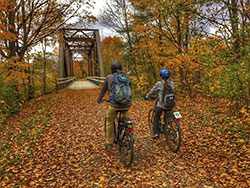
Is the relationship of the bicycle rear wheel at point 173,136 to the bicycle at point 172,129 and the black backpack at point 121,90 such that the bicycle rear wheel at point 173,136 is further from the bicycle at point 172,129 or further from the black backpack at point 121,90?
the black backpack at point 121,90

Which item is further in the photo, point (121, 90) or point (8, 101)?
point (8, 101)

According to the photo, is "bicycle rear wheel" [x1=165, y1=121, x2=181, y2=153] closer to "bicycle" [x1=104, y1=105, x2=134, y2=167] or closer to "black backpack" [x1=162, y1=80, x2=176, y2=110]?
"black backpack" [x1=162, y1=80, x2=176, y2=110]

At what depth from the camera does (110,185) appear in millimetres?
3814

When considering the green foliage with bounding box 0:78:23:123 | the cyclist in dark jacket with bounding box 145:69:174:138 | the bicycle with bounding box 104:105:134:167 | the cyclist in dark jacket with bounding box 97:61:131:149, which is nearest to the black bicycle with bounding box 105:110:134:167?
the bicycle with bounding box 104:105:134:167

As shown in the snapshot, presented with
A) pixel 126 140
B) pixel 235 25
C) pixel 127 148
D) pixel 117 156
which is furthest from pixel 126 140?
pixel 235 25

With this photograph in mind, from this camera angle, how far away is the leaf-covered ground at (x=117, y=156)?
398 centimetres

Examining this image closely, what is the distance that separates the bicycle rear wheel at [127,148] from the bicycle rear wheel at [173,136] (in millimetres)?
1052

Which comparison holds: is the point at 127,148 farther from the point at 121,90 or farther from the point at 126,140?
the point at 121,90

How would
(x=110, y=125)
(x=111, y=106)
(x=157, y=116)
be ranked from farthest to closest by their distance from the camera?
(x=157, y=116) < (x=110, y=125) < (x=111, y=106)

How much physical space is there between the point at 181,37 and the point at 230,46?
4.51 m

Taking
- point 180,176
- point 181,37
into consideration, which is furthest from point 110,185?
point 181,37

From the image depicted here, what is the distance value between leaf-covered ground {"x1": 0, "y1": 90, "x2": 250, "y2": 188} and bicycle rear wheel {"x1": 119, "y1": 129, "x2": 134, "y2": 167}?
0.13 meters

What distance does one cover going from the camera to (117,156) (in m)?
4.91

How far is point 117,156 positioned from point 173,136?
1.26m
